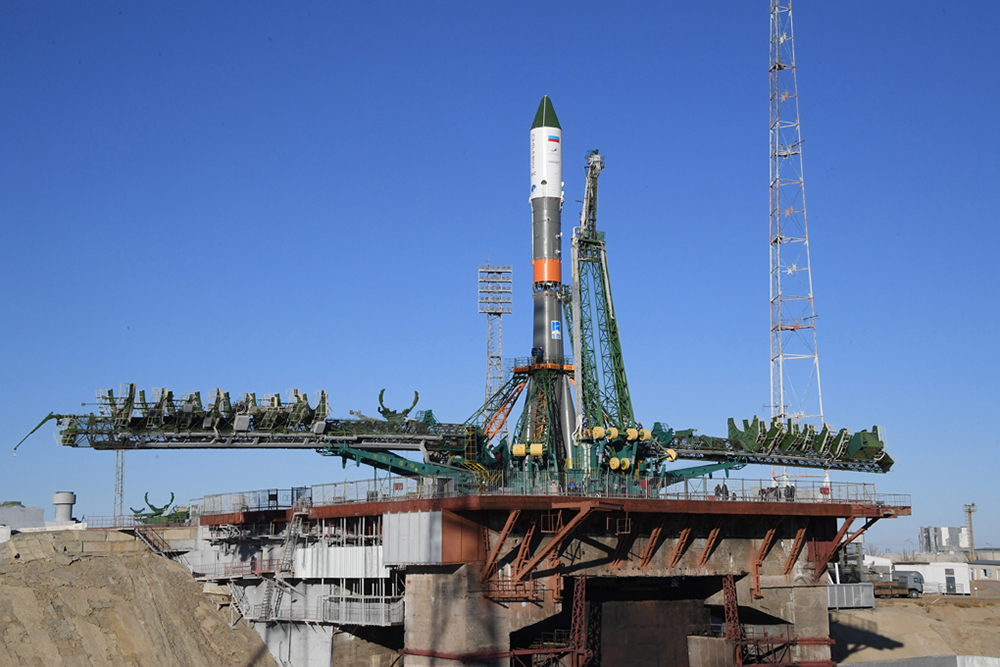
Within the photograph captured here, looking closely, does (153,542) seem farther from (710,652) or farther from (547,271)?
(710,652)

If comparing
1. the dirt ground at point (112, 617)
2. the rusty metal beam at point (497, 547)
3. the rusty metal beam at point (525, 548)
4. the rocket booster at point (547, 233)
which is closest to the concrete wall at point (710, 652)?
the rusty metal beam at point (525, 548)

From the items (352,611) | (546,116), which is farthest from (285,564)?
(546,116)

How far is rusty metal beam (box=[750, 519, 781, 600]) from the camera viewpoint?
55156 millimetres

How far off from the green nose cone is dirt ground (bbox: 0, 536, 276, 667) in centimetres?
4361

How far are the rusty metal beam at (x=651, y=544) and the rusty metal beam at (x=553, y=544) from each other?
527cm

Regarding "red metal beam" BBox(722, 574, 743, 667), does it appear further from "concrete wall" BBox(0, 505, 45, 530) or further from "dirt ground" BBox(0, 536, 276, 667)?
"concrete wall" BBox(0, 505, 45, 530)

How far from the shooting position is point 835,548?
5741 cm

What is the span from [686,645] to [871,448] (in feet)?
→ 100

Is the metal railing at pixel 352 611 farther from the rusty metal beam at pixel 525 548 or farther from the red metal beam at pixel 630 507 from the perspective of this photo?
the rusty metal beam at pixel 525 548

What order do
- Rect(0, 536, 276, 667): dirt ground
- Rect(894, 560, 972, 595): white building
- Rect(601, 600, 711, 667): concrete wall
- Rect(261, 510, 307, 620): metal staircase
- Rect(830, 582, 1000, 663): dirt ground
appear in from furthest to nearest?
Rect(894, 560, 972, 595): white building < Rect(830, 582, 1000, 663): dirt ground < Rect(261, 510, 307, 620): metal staircase < Rect(0, 536, 276, 667): dirt ground < Rect(601, 600, 711, 667): concrete wall

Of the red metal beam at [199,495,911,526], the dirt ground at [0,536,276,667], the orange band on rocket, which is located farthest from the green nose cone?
the dirt ground at [0,536,276,667]

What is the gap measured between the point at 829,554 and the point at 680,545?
34.9ft

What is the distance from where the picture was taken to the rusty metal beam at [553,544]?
46.2m

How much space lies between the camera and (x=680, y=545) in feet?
173
